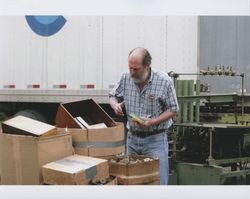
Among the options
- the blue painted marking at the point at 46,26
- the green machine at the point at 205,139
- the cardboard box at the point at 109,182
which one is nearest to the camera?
the cardboard box at the point at 109,182

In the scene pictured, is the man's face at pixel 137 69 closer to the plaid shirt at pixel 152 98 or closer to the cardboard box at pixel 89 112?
the plaid shirt at pixel 152 98

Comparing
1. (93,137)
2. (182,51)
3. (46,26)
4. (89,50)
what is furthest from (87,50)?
(93,137)

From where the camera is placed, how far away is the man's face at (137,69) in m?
3.13

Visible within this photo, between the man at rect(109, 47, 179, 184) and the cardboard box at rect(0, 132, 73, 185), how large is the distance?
0.59m

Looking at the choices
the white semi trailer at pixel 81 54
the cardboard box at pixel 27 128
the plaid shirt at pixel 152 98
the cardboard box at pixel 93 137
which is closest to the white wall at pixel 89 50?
the white semi trailer at pixel 81 54

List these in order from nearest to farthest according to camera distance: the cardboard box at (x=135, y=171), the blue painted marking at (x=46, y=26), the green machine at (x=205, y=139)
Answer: the cardboard box at (x=135, y=171) → the green machine at (x=205, y=139) → the blue painted marking at (x=46, y=26)

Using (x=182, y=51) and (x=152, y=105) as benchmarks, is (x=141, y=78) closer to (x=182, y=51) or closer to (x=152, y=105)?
(x=152, y=105)

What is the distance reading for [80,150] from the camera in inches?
113

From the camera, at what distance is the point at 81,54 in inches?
211

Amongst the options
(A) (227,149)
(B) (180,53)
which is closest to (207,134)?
(A) (227,149)

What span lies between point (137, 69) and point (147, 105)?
24 cm

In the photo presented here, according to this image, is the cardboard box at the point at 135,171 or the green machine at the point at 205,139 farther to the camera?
the green machine at the point at 205,139

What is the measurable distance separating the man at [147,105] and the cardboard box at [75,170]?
510mm

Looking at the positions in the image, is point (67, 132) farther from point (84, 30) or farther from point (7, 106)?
point (7, 106)
